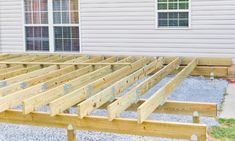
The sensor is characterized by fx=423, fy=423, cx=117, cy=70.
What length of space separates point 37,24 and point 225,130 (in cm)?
763

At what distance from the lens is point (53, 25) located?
12.1 m

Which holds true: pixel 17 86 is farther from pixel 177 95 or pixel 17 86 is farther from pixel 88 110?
pixel 177 95

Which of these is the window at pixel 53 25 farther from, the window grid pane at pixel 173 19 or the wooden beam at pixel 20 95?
the wooden beam at pixel 20 95

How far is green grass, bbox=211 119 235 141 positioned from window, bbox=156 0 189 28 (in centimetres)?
476

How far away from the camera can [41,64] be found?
874 centimetres

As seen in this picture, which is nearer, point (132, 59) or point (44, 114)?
point (44, 114)

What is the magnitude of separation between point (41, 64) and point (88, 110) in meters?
3.84

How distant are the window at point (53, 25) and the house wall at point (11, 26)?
20cm

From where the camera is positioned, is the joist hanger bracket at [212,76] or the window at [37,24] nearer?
the joist hanger bracket at [212,76]

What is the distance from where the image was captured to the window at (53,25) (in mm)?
11969

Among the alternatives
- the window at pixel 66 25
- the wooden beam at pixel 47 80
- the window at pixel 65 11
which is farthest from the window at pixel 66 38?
the wooden beam at pixel 47 80

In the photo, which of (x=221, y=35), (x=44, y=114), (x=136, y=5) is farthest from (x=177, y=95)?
(x=44, y=114)

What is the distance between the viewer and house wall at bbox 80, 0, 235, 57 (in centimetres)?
1063

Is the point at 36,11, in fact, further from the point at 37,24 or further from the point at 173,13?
the point at 173,13
